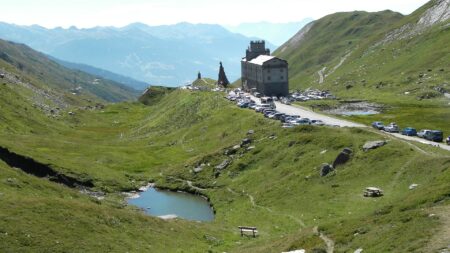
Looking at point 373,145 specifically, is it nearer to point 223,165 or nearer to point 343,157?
point 343,157

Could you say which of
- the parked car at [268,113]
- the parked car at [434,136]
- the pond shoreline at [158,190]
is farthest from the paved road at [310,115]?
the pond shoreline at [158,190]

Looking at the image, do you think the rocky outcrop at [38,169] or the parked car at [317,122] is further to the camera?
the parked car at [317,122]

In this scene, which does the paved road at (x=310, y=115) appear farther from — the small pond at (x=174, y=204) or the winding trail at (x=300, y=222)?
the small pond at (x=174, y=204)

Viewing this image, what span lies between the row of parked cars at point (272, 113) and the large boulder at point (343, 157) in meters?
27.1

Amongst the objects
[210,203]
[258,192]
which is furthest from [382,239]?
[210,203]

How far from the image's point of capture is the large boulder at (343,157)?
8570cm

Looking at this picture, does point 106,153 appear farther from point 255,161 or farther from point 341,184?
point 341,184

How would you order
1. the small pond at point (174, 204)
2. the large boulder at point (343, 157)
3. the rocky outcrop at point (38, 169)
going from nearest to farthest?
the large boulder at point (343, 157) → the small pond at point (174, 204) → the rocky outcrop at point (38, 169)

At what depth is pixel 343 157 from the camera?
86125 mm

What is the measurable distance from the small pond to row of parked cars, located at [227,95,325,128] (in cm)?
2693

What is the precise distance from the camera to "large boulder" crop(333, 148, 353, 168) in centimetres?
8570

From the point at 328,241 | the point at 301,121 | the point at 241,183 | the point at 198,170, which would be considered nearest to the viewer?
the point at 328,241

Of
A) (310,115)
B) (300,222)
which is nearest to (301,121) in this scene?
(310,115)

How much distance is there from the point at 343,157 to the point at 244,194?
17510 millimetres
